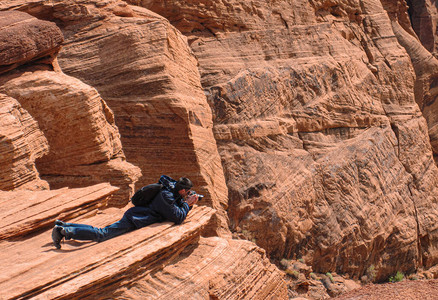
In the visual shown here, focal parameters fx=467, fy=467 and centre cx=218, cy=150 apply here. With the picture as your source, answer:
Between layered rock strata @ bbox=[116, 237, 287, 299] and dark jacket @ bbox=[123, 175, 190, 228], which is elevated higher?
dark jacket @ bbox=[123, 175, 190, 228]

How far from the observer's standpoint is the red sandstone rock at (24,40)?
905 centimetres

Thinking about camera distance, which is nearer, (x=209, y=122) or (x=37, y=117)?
(x=37, y=117)

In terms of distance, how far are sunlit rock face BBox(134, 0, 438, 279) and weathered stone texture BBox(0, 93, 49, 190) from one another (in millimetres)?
5588

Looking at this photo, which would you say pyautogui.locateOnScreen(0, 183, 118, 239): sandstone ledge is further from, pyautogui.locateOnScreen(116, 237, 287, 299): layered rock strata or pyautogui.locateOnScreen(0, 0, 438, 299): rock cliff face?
pyautogui.locateOnScreen(116, 237, 287, 299): layered rock strata

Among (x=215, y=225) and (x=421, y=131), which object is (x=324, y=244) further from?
(x=421, y=131)

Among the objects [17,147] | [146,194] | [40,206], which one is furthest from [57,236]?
[17,147]

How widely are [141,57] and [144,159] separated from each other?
2498mm

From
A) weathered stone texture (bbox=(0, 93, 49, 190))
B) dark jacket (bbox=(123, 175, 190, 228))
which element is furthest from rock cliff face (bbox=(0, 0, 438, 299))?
dark jacket (bbox=(123, 175, 190, 228))

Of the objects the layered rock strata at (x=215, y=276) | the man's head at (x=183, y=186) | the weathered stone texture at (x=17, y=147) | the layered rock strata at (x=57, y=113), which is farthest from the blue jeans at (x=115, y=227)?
the layered rock strata at (x=57, y=113)

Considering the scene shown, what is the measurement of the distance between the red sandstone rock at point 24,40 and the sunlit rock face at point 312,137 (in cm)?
494

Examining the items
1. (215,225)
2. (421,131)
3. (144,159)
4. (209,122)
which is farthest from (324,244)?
(421,131)

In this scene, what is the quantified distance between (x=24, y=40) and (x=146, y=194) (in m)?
4.58

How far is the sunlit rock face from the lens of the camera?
518 inches

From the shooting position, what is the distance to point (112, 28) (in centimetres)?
1180
